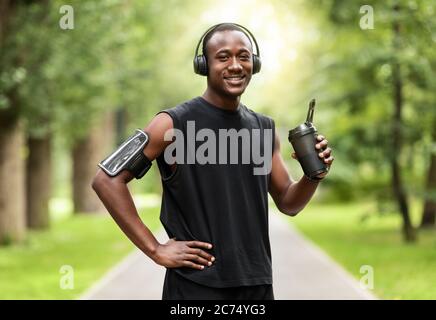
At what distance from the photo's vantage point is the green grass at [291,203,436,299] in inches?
429

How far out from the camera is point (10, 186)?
54.7ft

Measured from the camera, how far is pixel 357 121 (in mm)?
18109

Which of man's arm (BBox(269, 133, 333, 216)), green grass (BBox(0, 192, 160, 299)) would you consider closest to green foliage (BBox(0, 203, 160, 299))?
green grass (BBox(0, 192, 160, 299))

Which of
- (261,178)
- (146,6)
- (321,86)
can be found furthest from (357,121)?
(261,178)

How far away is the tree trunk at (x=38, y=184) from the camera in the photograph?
70.3 ft

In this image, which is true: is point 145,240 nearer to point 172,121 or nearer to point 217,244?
point 217,244

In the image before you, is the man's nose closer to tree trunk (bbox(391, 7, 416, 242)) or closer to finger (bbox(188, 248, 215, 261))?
finger (bbox(188, 248, 215, 261))

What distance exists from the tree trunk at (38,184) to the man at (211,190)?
→ 1865 cm

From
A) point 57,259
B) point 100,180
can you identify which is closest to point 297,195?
point 100,180

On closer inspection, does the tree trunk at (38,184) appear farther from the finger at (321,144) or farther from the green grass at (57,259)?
the finger at (321,144)

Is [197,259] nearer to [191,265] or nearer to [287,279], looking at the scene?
[191,265]

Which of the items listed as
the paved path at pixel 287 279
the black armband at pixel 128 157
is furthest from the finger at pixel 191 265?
the paved path at pixel 287 279

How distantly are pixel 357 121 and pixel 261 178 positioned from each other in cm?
1505

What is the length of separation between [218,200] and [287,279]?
884 cm
